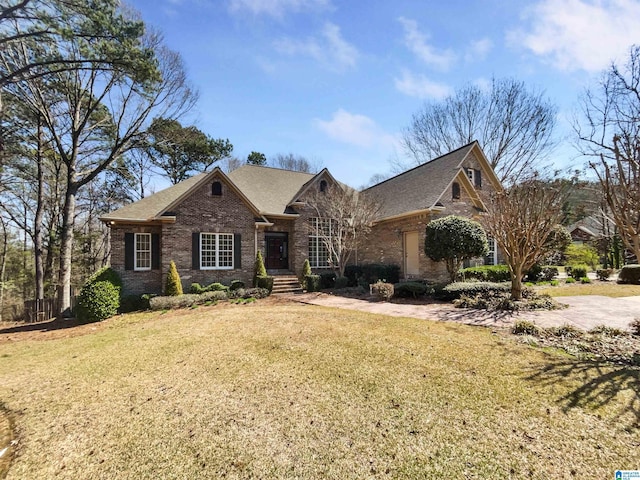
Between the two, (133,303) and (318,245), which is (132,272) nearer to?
(133,303)

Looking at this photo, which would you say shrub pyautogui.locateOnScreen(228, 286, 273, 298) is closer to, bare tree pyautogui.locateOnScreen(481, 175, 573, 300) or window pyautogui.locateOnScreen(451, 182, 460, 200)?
bare tree pyautogui.locateOnScreen(481, 175, 573, 300)

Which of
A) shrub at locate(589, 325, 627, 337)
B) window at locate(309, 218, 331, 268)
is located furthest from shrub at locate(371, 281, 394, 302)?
window at locate(309, 218, 331, 268)

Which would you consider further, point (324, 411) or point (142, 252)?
point (142, 252)

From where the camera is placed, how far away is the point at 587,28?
9.38 m

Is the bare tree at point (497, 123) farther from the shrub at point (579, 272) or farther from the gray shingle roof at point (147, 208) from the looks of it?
the gray shingle roof at point (147, 208)

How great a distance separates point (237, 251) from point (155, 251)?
375 centimetres

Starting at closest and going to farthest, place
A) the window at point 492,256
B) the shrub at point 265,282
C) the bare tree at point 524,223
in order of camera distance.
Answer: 1. the bare tree at point 524,223
2. the shrub at point 265,282
3. the window at point 492,256

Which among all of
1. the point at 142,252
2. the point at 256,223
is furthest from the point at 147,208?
the point at 256,223

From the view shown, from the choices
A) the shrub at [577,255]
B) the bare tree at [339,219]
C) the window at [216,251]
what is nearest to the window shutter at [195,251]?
the window at [216,251]

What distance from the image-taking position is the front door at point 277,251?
57.2 feet

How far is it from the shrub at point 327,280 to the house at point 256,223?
155 centimetres

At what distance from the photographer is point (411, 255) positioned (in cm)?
1636

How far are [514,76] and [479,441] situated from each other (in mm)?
29365

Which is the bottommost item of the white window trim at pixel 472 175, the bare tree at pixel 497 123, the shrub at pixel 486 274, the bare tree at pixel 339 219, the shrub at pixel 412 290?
the shrub at pixel 412 290
